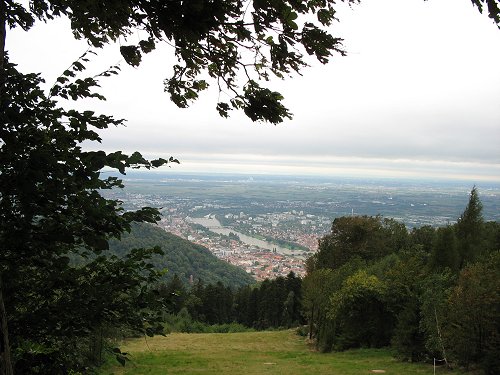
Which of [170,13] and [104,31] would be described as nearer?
[170,13]

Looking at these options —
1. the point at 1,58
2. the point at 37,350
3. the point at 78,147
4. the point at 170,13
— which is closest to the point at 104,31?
the point at 1,58

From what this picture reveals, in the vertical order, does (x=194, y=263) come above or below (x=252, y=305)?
below

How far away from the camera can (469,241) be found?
84.0 feet

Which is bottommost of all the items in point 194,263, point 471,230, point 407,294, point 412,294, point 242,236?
point 242,236

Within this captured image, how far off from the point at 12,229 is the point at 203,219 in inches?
6198

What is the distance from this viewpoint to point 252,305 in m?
47.6

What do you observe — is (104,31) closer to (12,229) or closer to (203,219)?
(12,229)

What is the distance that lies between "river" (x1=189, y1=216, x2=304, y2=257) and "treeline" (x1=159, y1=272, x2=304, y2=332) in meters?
60.1

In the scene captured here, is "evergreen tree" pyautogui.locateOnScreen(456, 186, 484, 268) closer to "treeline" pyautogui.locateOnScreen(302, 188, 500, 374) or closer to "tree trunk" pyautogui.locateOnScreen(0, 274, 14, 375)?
"treeline" pyautogui.locateOnScreen(302, 188, 500, 374)

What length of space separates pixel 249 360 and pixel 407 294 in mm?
9320

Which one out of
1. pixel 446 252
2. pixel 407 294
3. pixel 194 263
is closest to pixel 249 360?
pixel 407 294

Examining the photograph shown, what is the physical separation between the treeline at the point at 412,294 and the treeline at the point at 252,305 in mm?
13301

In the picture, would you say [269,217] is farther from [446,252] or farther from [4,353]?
[4,353]

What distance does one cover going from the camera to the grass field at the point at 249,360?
16469mm
